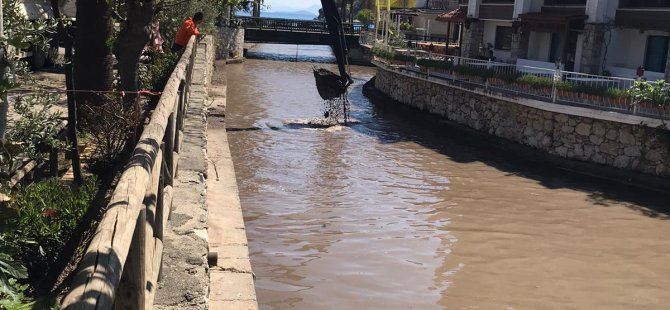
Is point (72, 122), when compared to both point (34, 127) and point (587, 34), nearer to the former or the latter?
point (34, 127)

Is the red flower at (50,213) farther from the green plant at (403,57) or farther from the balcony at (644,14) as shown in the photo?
the green plant at (403,57)

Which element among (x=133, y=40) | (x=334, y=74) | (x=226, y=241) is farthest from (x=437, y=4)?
(x=226, y=241)

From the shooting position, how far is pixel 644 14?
23.9 meters

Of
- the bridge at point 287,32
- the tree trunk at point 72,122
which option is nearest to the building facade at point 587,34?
the tree trunk at point 72,122

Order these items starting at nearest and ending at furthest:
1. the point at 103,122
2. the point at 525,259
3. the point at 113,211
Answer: the point at 113,211, the point at 103,122, the point at 525,259

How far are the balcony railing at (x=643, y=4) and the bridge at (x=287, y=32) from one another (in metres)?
28.7

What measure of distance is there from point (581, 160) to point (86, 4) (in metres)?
13.0

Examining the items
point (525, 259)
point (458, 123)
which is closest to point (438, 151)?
point (458, 123)

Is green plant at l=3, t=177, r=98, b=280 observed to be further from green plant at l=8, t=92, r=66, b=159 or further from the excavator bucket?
the excavator bucket

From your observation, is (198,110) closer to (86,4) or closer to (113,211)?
(86,4)

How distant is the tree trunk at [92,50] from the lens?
32.1 feet

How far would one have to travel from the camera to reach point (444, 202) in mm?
14266

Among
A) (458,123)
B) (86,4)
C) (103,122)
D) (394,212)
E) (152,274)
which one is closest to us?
(152,274)

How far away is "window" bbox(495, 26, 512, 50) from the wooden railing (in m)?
30.8
